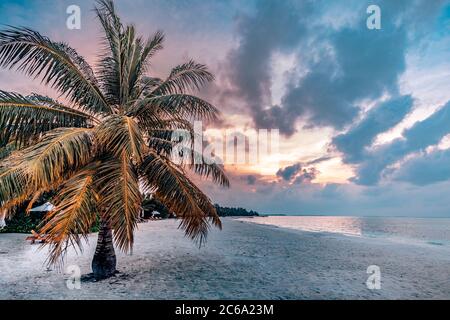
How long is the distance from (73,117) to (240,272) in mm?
7571

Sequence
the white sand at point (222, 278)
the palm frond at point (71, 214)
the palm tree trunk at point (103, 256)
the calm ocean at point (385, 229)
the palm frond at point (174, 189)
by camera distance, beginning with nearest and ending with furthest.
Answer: the palm frond at point (71, 214)
the palm frond at point (174, 189)
the white sand at point (222, 278)
the palm tree trunk at point (103, 256)
the calm ocean at point (385, 229)

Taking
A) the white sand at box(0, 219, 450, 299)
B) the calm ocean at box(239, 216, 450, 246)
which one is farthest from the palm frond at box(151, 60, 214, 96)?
the calm ocean at box(239, 216, 450, 246)

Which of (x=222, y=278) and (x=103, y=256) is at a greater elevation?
(x=103, y=256)

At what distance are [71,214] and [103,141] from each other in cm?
168

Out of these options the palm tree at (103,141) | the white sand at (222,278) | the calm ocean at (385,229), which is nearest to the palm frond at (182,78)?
the palm tree at (103,141)

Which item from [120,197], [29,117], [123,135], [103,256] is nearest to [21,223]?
[103,256]

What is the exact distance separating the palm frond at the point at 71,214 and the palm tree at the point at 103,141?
2 centimetres

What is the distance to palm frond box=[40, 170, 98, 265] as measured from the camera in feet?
18.8

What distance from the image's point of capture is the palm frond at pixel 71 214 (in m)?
5.73

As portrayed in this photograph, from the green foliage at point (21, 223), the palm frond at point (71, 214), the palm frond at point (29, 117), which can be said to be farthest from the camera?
the green foliage at point (21, 223)

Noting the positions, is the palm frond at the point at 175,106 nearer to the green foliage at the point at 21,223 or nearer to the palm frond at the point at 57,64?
the palm frond at the point at 57,64

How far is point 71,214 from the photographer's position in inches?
234

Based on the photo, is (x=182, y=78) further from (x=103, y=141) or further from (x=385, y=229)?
(x=385, y=229)
